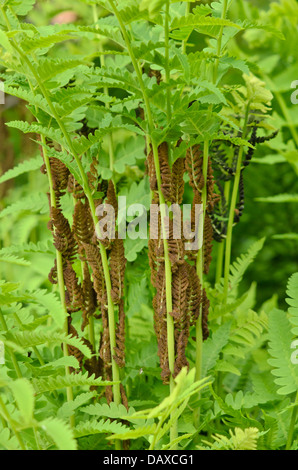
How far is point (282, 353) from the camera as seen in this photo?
0.57 m

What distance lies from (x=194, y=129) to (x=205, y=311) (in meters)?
0.19

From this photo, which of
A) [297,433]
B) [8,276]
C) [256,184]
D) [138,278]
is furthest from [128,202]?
[256,184]

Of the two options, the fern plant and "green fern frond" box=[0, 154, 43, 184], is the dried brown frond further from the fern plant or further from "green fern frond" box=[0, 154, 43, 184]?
"green fern frond" box=[0, 154, 43, 184]

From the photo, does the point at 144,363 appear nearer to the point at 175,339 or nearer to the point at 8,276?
the point at 175,339

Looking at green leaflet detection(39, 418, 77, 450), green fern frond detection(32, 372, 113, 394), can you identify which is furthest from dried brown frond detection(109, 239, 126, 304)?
green leaflet detection(39, 418, 77, 450)

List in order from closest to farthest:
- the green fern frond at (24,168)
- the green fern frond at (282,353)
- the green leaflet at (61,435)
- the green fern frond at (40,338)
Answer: the green leaflet at (61,435) < the green fern frond at (40,338) < the green fern frond at (282,353) < the green fern frond at (24,168)

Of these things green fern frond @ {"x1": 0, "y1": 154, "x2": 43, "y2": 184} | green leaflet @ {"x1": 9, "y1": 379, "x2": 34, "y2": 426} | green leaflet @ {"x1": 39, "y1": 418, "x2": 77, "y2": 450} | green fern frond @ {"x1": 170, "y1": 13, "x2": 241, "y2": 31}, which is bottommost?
green leaflet @ {"x1": 39, "y1": 418, "x2": 77, "y2": 450}

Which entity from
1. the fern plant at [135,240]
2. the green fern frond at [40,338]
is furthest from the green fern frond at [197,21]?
the green fern frond at [40,338]

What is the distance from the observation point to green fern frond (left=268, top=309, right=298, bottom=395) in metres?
0.54

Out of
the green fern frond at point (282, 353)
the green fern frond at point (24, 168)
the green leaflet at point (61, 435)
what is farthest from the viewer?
the green fern frond at point (24, 168)

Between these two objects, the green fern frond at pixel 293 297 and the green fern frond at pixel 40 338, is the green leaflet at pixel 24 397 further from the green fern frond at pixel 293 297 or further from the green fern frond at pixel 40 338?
the green fern frond at pixel 293 297

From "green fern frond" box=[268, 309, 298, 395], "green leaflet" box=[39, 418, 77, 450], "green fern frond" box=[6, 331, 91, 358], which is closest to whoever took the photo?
"green leaflet" box=[39, 418, 77, 450]

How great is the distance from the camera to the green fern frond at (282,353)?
0.54m

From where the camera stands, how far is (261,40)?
0.96m
